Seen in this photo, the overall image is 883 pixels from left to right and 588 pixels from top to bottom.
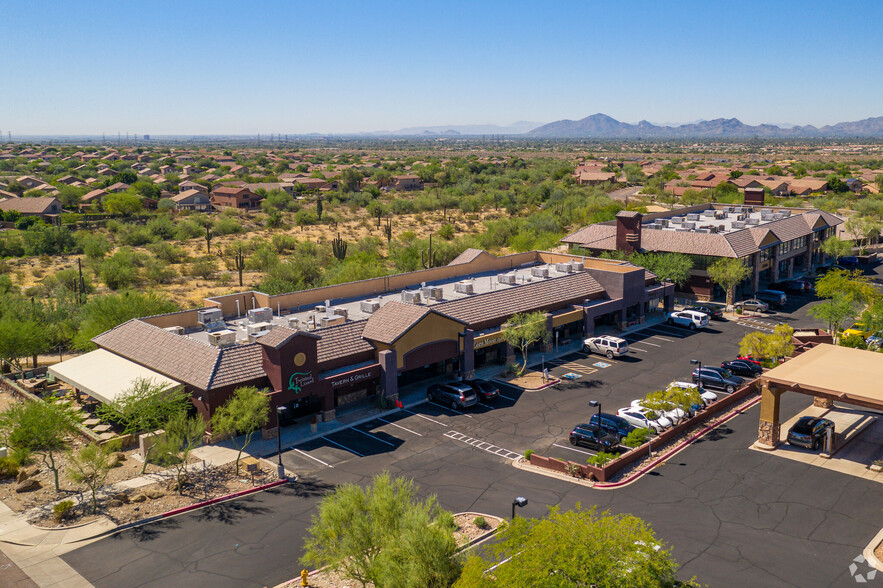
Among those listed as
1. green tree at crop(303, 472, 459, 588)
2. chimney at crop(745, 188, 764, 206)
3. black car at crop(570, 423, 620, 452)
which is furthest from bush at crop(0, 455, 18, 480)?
chimney at crop(745, 188, 764, 206)

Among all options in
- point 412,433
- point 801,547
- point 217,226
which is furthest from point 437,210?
point 801,547

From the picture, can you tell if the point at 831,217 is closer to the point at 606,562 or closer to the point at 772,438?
the point at 772,438

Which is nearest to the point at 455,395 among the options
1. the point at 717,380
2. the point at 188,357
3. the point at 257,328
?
the point at 257,328

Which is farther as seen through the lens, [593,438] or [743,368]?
[743,368]

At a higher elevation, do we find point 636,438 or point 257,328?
point 257,328

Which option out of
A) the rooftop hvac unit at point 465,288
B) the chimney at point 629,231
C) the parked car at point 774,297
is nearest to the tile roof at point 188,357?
the rooftop hvac unit at point 465,288

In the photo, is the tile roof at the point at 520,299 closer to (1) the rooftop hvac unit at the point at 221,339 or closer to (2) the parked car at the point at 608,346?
(2) the parked car at the point at 608,346

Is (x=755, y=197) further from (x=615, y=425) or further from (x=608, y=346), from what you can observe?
(x=615, y=425)

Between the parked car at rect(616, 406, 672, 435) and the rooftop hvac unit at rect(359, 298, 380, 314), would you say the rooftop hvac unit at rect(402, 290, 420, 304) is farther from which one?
the parked car at rect(616, 406, 672, 435)
